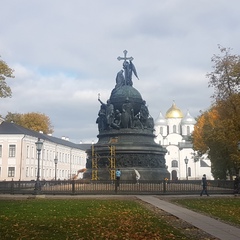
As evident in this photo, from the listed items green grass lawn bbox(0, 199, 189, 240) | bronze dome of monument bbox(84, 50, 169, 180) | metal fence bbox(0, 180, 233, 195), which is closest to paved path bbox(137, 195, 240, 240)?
green grass lawn bbox(0, 199, 189, 240)

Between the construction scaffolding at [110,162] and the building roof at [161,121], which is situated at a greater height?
the building roof at [161,121]

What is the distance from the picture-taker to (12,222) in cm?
1248

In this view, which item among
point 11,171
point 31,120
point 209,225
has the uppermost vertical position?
point 31,120

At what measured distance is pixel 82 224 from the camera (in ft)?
39.4

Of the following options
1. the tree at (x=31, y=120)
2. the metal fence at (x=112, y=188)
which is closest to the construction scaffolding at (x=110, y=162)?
the metal fence at (x=112, y=188)

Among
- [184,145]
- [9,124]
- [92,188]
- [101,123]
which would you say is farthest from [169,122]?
[92,188]

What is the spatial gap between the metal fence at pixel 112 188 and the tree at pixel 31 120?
54798mm

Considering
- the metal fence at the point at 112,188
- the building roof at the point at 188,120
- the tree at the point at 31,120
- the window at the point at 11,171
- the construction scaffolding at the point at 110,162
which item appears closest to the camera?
the metal fence at the point at 112,188

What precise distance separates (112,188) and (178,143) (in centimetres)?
8791

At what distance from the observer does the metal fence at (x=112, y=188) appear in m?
24.9

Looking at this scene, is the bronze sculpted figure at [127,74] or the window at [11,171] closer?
the bronze sculpted figure at [127,74]

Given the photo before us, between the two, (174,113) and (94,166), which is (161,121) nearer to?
(174,113)

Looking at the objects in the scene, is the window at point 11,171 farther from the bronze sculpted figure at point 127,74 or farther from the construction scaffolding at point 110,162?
the construction scaffolding at point 110,162

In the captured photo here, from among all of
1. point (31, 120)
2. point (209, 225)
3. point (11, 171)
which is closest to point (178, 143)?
point (31, 120)
